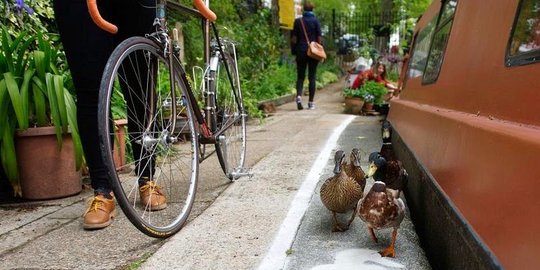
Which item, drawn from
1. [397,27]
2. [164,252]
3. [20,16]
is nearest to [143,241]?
[164,252]

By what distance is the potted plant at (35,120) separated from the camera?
2912 mm

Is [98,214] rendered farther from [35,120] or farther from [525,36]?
[525,36]

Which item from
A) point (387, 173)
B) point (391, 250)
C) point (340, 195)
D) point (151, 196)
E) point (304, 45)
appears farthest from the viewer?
point (304, 45)

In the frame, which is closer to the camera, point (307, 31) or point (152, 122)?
point (152, 122)

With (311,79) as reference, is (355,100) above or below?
below

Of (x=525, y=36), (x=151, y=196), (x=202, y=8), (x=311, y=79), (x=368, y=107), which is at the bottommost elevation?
(x=368, y=107)

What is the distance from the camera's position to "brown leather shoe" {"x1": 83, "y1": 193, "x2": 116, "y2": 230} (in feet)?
7.91

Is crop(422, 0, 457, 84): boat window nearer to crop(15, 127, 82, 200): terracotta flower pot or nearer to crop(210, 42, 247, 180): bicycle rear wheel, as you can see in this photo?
crop(210, 42, 247, 180): bicycle rear wheel

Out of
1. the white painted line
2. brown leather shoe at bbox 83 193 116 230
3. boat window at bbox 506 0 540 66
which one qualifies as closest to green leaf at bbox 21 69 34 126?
brown leather shoe at bbox 83 193 116 230

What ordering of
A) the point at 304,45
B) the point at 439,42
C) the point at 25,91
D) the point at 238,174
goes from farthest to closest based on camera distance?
1. the point at 304,45
2. the point at 238,174
3. the point at 439,42
4. the point at 25,91

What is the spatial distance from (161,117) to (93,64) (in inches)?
16.8

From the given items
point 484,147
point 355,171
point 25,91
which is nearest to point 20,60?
point 25,91

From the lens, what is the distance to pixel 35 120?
10.3ft

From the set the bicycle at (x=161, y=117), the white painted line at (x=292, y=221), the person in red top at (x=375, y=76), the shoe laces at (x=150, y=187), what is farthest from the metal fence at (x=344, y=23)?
the shoe laces at (x=150, y=187)
